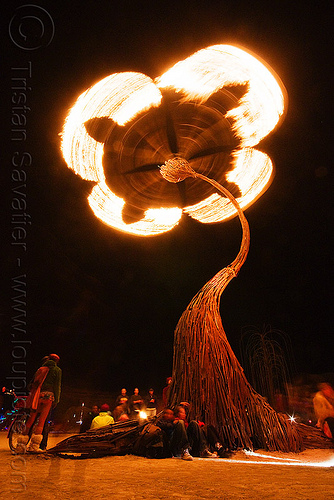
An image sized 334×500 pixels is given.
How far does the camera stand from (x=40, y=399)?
436 cm

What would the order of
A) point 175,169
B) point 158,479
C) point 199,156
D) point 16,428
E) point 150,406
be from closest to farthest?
point 158,479
point 16,428
point 175,169
point 199,156
point 150,406

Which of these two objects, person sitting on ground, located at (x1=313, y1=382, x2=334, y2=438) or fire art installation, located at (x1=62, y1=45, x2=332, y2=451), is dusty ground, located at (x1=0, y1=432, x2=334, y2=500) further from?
person sitting on ground, located at (x1=313, y1=382, x2=334, y2=438)

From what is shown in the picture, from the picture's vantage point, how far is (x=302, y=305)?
973cm

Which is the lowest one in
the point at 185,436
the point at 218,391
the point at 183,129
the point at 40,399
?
the point at 185,436

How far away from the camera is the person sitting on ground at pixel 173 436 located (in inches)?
161

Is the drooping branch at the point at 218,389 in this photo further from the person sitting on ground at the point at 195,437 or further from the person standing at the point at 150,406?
the person standing at the point at 150,406

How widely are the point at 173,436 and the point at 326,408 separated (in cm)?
279

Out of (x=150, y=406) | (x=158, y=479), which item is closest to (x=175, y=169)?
(x=158, y=479)

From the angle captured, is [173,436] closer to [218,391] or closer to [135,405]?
[218,391]

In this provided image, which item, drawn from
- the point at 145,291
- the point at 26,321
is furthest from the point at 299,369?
the point at 26,321

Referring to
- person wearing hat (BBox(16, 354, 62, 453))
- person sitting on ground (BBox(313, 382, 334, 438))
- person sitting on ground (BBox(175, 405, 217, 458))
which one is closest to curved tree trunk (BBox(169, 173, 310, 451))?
person sitting on ground (BBox(175, 405, 217, 458))

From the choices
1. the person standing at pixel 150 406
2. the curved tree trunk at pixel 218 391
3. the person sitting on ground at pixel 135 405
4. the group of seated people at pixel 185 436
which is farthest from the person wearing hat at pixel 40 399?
the person standing at pixel 150 406

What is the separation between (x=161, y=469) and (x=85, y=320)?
9.16 m

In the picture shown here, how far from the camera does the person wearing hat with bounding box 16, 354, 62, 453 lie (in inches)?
159
